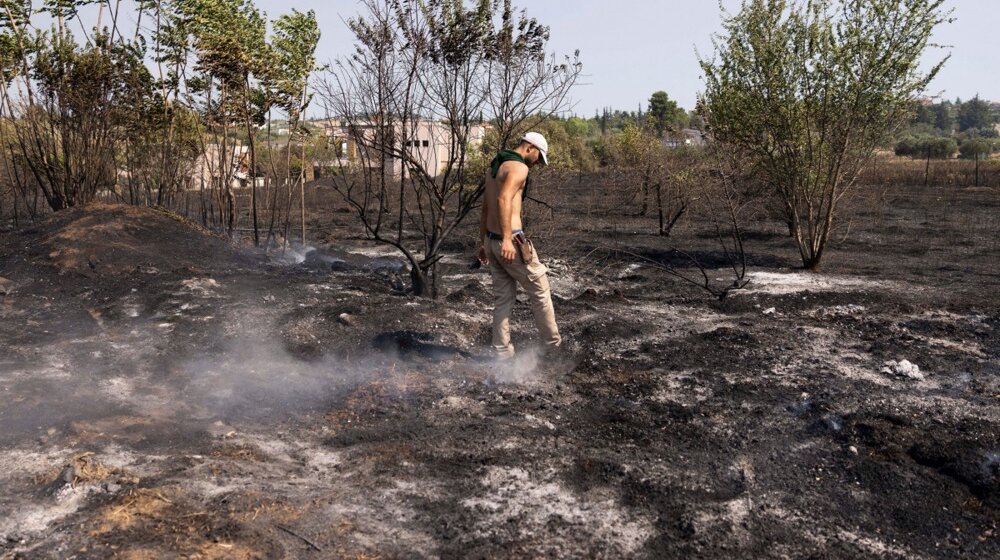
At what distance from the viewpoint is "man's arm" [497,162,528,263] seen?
5.16 m

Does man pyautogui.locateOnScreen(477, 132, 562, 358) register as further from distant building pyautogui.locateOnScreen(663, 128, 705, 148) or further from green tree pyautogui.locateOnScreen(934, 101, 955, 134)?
green tree pyautogui.locateOnScreen(934, 101, 955, 134)

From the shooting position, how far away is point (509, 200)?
5184 millimetres

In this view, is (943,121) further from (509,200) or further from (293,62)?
(509,200)

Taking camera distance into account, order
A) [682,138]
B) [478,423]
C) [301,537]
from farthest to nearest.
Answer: [682,138], [478,423], [301,537]

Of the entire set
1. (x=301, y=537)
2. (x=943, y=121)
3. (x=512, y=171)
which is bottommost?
(x=301, y=537)

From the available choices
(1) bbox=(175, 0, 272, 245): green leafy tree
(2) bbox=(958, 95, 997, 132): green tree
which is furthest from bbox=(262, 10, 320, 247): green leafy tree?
(2) bbox=(958, 95, 997, 132): green tree

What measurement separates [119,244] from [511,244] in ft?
24.3

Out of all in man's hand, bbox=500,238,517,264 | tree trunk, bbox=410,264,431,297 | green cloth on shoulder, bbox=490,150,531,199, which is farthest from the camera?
tree trunk, bbox=410,264,431,297

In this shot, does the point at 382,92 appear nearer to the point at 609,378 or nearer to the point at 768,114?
the point at 609,378

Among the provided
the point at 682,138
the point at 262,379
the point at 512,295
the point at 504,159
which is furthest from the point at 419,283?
the point at 682,138

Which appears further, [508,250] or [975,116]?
[975,116]

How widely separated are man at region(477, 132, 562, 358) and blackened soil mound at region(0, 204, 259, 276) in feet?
19.8

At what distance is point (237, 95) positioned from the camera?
11.9 meters

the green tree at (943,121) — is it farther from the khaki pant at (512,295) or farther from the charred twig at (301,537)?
the charred twig at (301,537)
